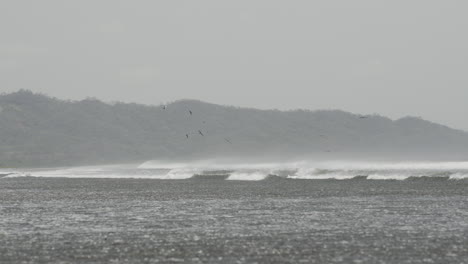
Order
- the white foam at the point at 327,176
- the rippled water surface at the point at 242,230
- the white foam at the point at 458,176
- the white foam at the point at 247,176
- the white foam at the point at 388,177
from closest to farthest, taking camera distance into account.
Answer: the rippled water surface at the point at 242,230 → the white foam at the point at 458,176 → the white foam at the point at 388,177 → the white foam at the point at 327,176 → the white foam at the point at 247,176

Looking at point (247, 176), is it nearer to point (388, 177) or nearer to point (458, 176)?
point (388, 177)

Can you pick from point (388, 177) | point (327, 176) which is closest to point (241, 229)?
point (388, 177)

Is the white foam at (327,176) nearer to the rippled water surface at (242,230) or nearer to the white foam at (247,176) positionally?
the white foam at (247,176)

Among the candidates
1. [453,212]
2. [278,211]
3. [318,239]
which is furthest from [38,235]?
[453,212]

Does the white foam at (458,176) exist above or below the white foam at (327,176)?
below

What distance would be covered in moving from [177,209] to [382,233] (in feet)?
80.7

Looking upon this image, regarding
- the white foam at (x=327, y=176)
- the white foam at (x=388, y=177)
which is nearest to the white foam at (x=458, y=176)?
the white foam at (x=388, y=177)

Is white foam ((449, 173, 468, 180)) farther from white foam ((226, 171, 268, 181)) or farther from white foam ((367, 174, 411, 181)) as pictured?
white foam ((226, 171, 268, 181))

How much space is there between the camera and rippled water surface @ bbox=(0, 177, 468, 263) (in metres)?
38.8

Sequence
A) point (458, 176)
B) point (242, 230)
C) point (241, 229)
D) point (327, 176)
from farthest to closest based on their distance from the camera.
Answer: point (327, 176) → point (458, 176) → point (241, 229) → point (242, 230)

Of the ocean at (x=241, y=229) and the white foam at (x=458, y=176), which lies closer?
the ocean at (x=241, y=229)

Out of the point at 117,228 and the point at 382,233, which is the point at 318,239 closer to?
the point at 382,233

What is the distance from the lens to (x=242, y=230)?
163 feet

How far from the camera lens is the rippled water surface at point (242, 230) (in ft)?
127
